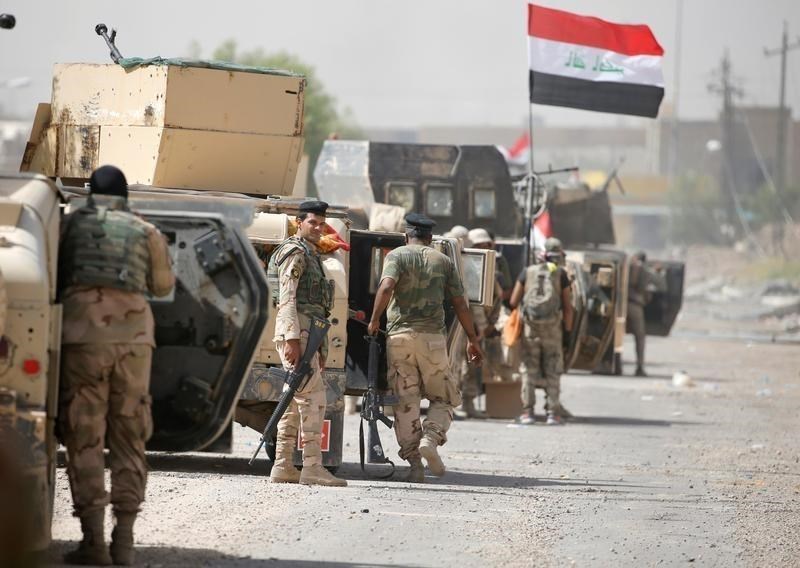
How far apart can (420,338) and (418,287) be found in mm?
360

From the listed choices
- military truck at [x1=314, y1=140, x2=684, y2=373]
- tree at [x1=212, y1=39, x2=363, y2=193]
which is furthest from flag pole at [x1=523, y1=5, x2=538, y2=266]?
tree at [x1=212, y1=39, x2=363, y2=193]

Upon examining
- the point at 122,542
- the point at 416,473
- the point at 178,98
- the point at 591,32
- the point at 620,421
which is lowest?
the point at 620,421

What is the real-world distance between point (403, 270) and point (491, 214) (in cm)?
1147

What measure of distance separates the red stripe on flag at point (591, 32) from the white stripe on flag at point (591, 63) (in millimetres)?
78

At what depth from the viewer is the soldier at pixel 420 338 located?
1280 cm

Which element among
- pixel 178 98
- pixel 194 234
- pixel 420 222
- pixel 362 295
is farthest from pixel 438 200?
pixel 194 234

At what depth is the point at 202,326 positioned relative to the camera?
8.66m

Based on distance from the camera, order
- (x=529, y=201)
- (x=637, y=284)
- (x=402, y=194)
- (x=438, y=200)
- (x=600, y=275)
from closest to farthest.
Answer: (x=529, y=201)
(x=402, y=194)
(x=438, y=200)
(x=600, y=275)
(x=637, y=284)

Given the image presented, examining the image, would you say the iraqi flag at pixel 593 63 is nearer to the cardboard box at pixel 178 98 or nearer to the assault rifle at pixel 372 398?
the cardboard box at pixel 178 98

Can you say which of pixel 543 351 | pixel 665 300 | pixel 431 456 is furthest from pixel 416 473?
pixel 665 300

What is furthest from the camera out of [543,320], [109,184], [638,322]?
[638,322]

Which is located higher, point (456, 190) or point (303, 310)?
point (456, 190)

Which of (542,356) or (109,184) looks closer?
(109,184)

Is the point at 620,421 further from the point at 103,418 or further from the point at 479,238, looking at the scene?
the point at 103,418
